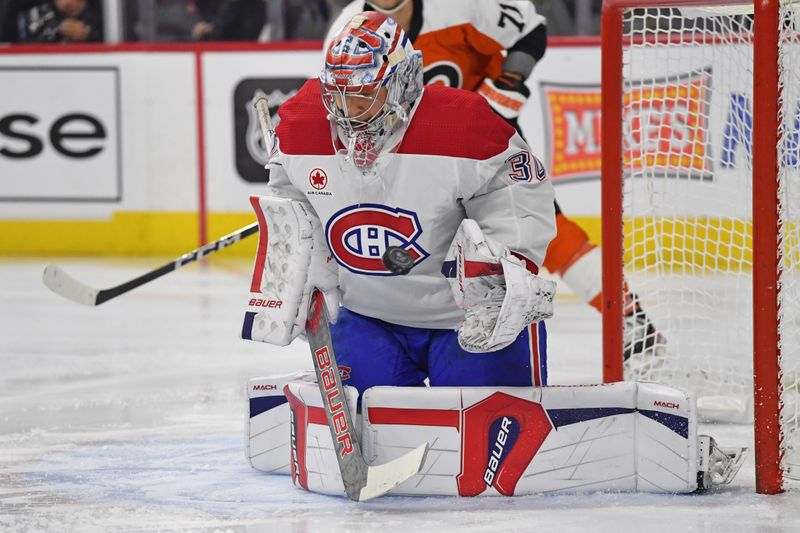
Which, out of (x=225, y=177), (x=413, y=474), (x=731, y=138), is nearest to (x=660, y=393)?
(x=413, y=474)

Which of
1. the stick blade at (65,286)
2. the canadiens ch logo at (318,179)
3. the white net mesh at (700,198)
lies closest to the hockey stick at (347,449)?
the canadiens ch logo at (318,179)

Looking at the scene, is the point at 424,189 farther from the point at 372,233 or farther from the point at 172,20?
the point at 172,20

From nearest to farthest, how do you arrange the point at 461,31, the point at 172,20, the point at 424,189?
the point at 424,189 → the point at 461,31 → the point at 172,20

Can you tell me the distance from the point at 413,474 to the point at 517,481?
22 cm

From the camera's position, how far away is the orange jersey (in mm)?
3939

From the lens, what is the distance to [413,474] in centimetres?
252

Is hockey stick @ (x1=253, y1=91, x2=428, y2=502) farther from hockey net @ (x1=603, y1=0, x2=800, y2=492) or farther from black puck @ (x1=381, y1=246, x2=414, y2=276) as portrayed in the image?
hockey net @ (x1=603, y1=0, x2=800, y2=492)

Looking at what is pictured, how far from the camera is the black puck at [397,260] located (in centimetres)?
251

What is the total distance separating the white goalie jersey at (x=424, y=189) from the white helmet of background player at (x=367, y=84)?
1.2 inches

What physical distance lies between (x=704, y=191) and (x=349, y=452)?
4.99 ft

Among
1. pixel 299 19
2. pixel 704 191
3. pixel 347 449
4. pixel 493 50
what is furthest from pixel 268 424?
pixel 299 19

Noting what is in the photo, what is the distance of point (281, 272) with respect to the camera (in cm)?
268

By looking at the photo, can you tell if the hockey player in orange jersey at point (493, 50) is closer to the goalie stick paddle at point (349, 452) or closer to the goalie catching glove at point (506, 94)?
the goalie catching glove at point (506, 94)

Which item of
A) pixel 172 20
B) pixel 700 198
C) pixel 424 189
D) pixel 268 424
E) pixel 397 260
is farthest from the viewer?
pixel 172 20
